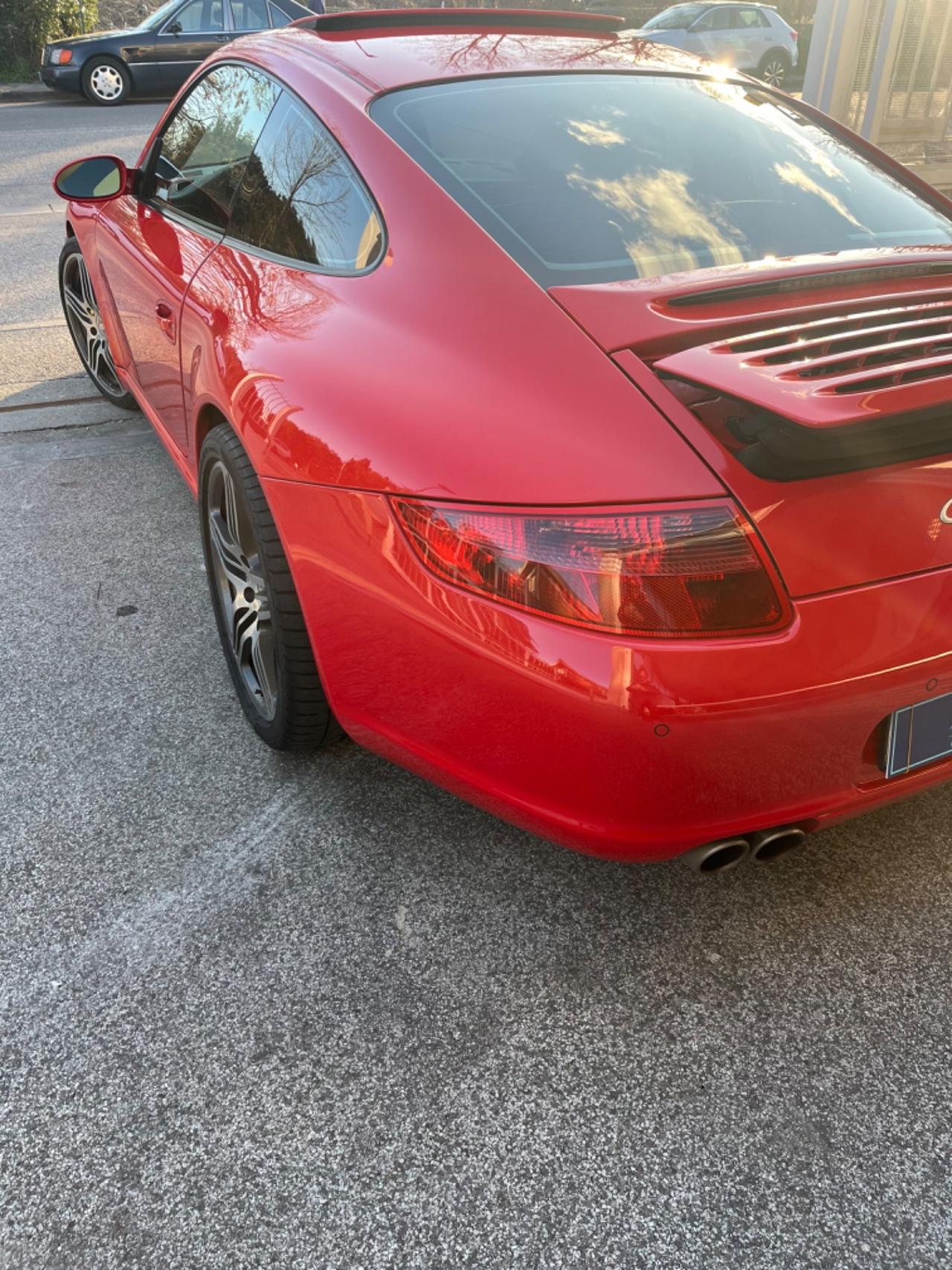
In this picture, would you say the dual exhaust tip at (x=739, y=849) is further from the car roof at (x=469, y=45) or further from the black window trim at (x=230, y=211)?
the car roof at (x=469, y=45)

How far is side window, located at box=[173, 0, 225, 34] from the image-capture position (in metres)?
13.9

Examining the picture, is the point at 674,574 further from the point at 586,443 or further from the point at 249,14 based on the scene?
the point at 249,14

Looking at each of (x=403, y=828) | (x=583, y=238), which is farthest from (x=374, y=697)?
(x=583, y=238)

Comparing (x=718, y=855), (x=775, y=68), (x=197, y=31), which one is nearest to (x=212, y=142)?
(x=718, y=855)

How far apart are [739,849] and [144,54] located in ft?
52.2

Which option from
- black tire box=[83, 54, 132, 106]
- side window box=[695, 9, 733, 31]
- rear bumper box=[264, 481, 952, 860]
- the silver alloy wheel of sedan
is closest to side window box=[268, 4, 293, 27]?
black tire box=[83, 54, 132, 106]

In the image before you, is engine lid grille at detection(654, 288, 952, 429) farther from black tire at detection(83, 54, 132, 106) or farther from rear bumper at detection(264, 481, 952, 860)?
black tire at detection(83, 54, 132, 106)

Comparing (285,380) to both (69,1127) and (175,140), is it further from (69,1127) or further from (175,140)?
(175,140)

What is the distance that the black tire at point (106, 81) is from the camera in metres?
14.5

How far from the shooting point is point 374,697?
1921 millimetres

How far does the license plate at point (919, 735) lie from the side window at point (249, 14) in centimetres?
1452

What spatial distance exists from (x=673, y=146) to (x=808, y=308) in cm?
76

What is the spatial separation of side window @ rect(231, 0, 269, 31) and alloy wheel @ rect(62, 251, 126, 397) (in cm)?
1081

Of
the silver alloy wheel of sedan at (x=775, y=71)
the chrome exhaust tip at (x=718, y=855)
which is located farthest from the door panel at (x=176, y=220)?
the silver alloy wheel of sedan at (x=775, y=71)
